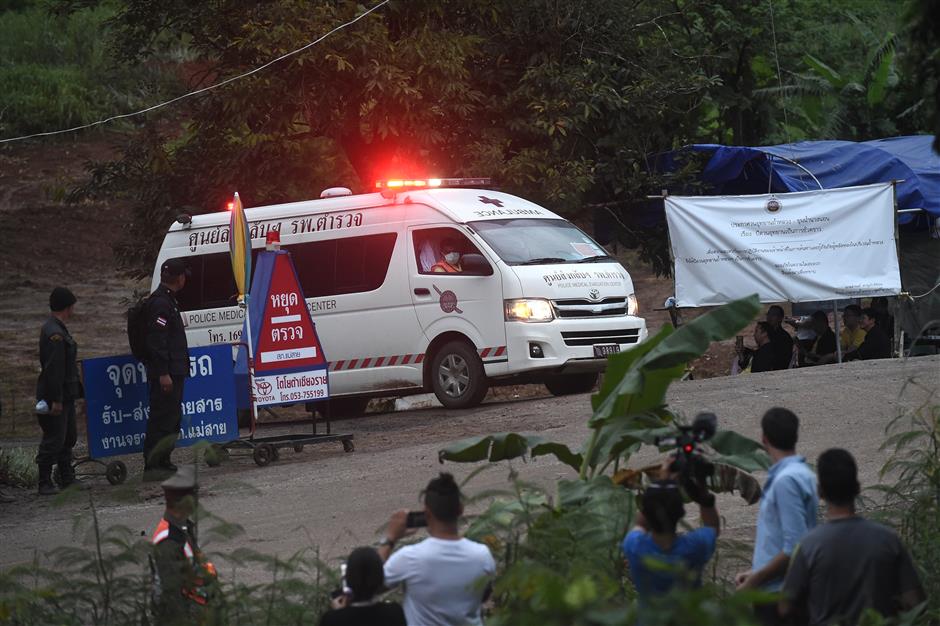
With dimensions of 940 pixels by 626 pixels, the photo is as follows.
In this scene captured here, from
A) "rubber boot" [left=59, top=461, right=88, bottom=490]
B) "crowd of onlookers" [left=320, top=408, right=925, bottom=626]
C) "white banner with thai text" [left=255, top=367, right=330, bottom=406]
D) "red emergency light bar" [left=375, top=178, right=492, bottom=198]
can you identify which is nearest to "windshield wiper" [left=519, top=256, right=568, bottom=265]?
"red emergency light bar" [left=375, top=178, right=492, bottom=198]

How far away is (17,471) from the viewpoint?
1368 cm

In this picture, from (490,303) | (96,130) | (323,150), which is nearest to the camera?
(490,303)

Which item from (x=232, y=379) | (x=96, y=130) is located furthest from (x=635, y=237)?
(x=96, y=130)

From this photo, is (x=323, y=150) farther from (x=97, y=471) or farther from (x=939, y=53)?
(x=939, y=53)

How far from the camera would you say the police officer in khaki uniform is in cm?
628

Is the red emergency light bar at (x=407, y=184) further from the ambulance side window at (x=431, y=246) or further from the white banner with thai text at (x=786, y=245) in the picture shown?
the white banner with thai text at (x=786, y=245)

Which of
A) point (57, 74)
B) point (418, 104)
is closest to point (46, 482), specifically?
point (418, 104)

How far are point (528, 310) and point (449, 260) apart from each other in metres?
1.23

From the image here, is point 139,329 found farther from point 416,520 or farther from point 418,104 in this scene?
point 418,104

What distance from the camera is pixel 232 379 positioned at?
44.7 ft

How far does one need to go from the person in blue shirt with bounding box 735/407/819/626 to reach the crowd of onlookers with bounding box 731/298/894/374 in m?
11.5

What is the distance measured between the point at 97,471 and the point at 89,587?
7.99 meters

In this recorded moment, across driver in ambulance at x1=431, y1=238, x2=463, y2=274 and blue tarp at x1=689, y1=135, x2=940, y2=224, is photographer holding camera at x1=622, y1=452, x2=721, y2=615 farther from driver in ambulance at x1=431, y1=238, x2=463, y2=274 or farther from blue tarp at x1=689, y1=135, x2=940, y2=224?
blue tarp at x1=689, y1=135, x2=940, y2=224

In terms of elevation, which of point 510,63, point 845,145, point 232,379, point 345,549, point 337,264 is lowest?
point 345,549
